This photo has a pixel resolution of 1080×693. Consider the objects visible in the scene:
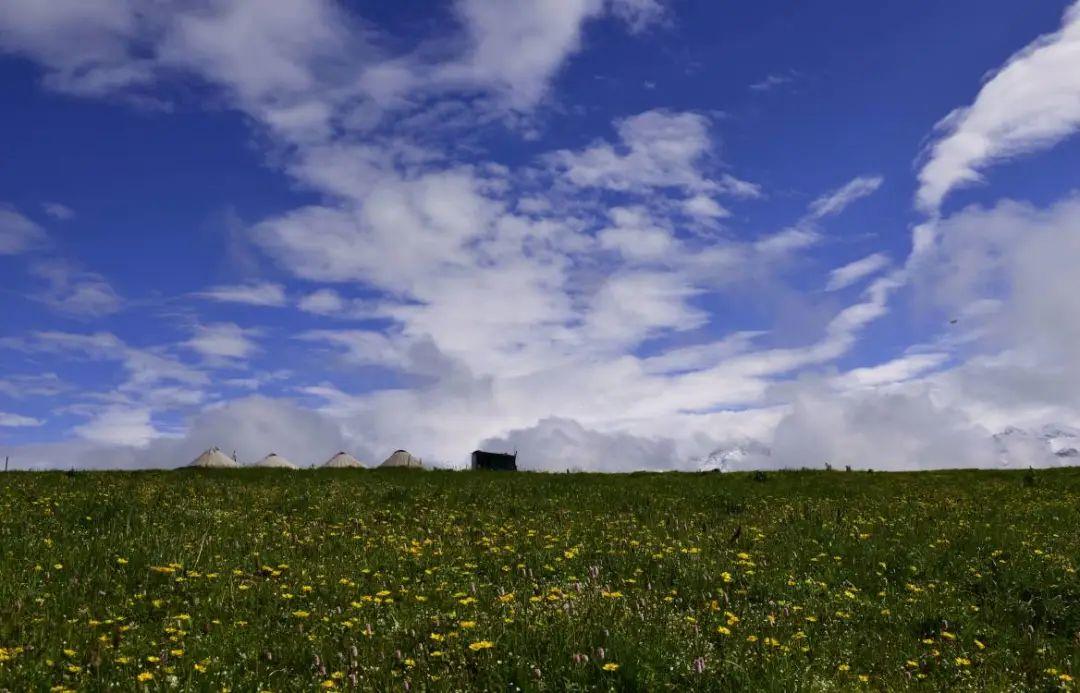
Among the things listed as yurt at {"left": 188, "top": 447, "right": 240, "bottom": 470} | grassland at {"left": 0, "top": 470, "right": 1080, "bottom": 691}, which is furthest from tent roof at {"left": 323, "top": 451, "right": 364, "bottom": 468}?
grassland at {"left": 0, "top": 470, "right": 1080, "bottom": 691}

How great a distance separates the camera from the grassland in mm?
7281

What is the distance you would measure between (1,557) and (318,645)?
7140 mm

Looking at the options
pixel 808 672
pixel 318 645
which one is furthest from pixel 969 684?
pixel 318 645

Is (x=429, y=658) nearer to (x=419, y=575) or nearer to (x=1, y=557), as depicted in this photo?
(x=419, y=575)

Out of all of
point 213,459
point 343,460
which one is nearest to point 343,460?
point 343,460

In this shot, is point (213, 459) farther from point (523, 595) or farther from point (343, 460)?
point (523, 595)

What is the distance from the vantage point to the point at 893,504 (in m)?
23.3

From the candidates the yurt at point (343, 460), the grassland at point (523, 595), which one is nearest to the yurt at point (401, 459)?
the yurt at point (343, 460)

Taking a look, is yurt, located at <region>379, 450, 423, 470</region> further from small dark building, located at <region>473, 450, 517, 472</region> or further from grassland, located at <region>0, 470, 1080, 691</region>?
grassland, located at <region>0, 470, 1080, 691</region>

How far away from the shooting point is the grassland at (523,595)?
7.28 metres

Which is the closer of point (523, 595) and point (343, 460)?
point (523, 595)

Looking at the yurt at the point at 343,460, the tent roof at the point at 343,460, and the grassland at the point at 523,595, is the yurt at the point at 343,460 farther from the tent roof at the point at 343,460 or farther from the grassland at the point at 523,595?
the grassland at the point at 523,595

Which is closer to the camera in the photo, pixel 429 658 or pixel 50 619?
pixel 429 658

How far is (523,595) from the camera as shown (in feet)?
32.6
